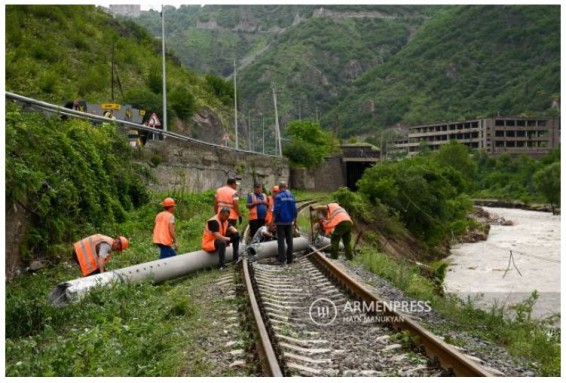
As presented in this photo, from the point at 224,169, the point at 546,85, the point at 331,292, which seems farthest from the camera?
the point at 546,85

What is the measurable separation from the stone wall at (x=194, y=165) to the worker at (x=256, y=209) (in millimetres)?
5969

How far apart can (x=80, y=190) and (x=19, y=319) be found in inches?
240

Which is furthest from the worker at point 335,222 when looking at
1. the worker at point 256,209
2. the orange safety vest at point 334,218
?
the worker at point 256,209

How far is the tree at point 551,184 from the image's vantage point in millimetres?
88250

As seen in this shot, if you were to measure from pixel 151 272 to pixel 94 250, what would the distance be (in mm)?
1345

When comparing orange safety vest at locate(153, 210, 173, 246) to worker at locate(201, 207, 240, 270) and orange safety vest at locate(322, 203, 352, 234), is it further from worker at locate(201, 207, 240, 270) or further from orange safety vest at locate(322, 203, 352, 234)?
orange safety vest at locate(322, 203, 352, 234)

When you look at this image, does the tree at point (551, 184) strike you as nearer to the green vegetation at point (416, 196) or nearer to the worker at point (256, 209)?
the green vegetation at point (416, 196)

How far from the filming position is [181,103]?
172ft

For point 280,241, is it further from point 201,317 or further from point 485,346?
point 485,346

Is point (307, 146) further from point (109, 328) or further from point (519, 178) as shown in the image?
point (519, 178)

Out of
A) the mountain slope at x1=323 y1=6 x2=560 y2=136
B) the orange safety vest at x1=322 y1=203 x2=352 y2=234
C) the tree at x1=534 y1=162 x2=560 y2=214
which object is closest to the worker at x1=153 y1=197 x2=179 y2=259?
the orange safety vest at x1=322 y1=203 x2=352 y2=234

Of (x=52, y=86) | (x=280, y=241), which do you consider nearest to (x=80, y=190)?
(x=280, y=241)

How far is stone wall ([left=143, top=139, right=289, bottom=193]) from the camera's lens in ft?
75.6

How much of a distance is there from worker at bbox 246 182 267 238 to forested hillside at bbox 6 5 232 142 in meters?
23.8
